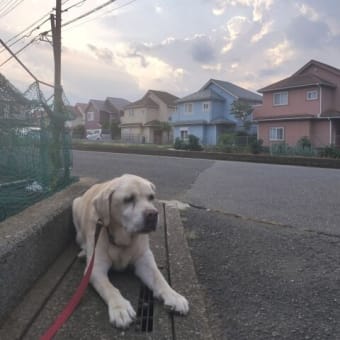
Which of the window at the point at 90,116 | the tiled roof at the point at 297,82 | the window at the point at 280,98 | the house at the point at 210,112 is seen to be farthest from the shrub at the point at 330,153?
the window at the point at 90,116

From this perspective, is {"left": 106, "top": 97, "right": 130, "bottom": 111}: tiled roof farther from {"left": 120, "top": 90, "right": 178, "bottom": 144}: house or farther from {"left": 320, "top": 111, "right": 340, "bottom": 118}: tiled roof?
{"left": 320, "top": 111, "right": 340, "bottom": 118}: tiled roof

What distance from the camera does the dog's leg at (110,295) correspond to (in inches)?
87.4

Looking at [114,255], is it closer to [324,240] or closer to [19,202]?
[19,202]

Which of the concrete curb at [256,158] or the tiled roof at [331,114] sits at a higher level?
the tiled roof at [331,114]

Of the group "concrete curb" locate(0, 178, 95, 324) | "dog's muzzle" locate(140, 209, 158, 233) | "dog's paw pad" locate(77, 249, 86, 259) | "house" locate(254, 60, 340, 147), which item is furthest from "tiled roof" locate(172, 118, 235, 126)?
"dog's muzzle" locate(140, 209, 158, 233)

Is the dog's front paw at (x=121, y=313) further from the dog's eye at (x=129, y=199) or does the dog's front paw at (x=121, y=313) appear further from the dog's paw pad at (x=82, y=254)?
the dog's paw pad at (x=82, y=254)

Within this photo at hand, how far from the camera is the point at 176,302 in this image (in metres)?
2.41

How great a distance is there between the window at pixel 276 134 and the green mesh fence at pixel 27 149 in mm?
25935

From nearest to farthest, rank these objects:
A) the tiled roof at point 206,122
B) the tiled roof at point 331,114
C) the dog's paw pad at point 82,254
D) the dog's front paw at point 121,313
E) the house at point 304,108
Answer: the dog's front paw at point 121,313, the dog's paw pad at point 82,254, the tiled roof at point 331,114, the house at point 304,108, the tiled roof at point 206,122

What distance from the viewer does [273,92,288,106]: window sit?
1144 inches

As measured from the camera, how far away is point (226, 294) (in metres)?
2.90

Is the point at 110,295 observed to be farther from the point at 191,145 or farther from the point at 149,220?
the point at 191,145

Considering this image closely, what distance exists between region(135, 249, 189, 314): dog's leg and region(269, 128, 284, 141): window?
2768cm

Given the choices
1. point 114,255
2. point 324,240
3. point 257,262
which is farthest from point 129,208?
point 324,240
